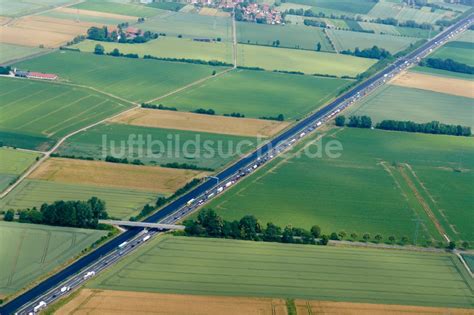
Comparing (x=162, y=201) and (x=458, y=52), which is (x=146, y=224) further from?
(x=458, y=52)

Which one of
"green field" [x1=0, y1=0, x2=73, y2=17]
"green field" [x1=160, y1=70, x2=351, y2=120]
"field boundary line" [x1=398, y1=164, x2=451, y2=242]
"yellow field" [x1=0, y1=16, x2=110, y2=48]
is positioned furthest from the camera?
"green field" [x1=0, y1=0, x2=73, y2=17]

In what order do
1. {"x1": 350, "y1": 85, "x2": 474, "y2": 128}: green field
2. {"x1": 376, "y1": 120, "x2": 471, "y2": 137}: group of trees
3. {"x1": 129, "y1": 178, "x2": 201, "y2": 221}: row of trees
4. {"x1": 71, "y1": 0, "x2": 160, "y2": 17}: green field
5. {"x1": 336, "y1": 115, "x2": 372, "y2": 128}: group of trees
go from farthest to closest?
{"x1": 71, "y1": 0, "x2": 160, "y2": 17}: green field → {"x1": 350, "y1": 85, "x2": 474, "y2": 128}: green field → {"x1": 376, "y1": 120, "x2": 471, "y2": 137}: group of trees → {"x1": 336, "y1": 115, "x2": 372, "y2": 128}: group of trees → {"x1": 129, "y1": 178, "x2": 201, "y2": 221}: row of trees

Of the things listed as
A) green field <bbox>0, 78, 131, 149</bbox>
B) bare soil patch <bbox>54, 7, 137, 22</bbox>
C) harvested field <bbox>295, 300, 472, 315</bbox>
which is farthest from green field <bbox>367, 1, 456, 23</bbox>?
harvested field <bbox>295, 300, 472, 315</bbox>

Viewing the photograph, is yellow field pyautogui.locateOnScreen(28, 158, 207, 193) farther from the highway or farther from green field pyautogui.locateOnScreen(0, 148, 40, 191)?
the highway

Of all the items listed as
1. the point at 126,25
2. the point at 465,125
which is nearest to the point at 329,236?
the point at 465,125

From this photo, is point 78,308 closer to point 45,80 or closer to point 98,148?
point 98,148

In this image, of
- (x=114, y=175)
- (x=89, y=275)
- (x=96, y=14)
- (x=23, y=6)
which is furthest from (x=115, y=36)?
(x=89, y=275)

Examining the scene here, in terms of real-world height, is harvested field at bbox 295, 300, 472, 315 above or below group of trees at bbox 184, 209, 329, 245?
below
